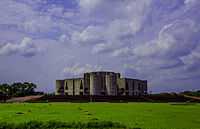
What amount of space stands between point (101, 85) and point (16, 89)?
3181cm

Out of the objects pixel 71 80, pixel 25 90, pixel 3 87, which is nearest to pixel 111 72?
pixel 71 80

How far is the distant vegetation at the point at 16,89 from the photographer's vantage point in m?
54.8

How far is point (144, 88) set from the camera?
307 feet

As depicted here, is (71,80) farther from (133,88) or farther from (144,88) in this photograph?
(144,88)

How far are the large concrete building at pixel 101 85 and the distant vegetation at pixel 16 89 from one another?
2160 cm

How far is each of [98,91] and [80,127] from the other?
71019mm

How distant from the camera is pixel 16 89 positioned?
60.8 meters

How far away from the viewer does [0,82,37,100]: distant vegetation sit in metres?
54.8

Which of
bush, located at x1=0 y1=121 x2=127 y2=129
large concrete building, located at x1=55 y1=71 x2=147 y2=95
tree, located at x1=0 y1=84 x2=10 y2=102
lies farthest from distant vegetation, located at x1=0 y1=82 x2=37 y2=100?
bush, located at x1=0 y1=121 x2=127 y2=129

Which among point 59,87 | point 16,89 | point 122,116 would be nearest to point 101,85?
point 59,87

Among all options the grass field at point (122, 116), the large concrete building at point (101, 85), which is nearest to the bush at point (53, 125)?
the grass field at point (122, 116)

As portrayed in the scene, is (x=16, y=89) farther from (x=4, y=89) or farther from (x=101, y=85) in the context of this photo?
(x=101, y=85)

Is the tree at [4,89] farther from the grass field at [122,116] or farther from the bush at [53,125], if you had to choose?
the bush at [53,125]

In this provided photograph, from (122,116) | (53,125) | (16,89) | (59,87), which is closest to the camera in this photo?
(53,125)
